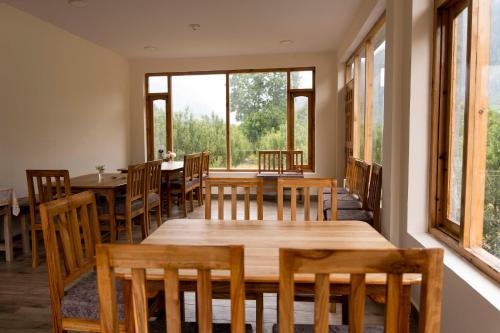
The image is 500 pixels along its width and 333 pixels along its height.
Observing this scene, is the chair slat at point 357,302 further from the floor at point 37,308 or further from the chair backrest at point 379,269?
the floor at point 37,308

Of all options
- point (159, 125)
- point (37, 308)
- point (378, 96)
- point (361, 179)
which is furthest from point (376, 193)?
point (159, 125)

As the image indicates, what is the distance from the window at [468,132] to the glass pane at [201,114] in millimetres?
5081

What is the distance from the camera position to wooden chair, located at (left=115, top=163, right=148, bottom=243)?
3.73 metres

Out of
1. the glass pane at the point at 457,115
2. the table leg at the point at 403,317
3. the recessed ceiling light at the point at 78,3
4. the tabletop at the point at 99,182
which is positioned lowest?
the table leg at the point at 403,317

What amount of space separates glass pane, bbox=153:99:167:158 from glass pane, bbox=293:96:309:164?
253cm

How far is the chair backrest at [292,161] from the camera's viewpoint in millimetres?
6781

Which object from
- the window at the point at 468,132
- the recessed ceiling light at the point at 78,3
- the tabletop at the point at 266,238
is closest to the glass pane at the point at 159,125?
the recessed ceiling light at the point at 78,3

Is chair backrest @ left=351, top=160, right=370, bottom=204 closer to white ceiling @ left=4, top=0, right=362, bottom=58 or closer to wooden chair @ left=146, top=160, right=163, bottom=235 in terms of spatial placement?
white ceiling @ left=4, top=0, right=362, bottom=58

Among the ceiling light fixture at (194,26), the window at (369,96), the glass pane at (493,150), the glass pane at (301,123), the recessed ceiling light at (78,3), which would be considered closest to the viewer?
the glass pane at (493,150)

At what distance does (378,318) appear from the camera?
2457 mm

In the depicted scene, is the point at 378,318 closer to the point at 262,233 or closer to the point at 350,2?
the point at 262,233

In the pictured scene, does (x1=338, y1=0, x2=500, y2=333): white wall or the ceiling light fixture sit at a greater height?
the ceiling light fixture

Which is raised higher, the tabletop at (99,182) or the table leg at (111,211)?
the tabletop at (99,182)

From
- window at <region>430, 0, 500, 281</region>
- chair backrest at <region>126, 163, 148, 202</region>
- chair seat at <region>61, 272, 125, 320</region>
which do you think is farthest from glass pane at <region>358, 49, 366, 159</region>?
chair seat at <region>61, 272, 125, 320</region>
